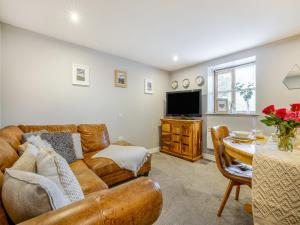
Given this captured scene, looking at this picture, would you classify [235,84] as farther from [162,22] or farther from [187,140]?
[162,22]

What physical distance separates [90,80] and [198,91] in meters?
2.40

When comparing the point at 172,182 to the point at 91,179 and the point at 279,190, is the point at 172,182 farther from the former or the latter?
the point at 279,190

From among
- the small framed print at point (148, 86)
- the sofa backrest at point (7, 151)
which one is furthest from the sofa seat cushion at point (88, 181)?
the small framed print at point (148, 86)

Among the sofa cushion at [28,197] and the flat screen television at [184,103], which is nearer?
the sofa cushion at [28,197]

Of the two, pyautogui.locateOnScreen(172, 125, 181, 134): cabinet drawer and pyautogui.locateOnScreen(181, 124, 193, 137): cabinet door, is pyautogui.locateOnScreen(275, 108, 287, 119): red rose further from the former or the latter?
pyautogui.locateOnScreen(172, 125, 181, 134): cabinet drawer

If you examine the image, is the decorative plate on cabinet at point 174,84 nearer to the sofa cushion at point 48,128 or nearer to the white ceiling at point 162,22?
the white ceiling at point 162,22

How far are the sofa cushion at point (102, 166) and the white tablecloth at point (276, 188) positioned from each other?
1598 mm

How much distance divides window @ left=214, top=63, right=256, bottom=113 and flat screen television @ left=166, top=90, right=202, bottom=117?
0.56m

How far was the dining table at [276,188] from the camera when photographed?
31.6 inches

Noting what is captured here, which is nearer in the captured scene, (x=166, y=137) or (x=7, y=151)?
(x=7, y=151)

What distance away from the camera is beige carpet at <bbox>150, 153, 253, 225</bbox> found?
1538 mm

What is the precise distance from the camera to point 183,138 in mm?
3447

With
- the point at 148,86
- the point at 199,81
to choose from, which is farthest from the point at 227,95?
the point at 148,86

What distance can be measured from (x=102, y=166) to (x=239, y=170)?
1637mm
